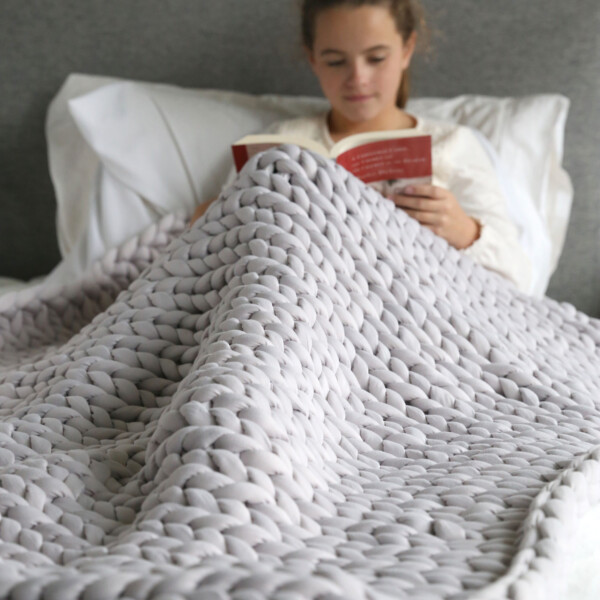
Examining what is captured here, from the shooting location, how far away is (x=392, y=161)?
1.08 meters

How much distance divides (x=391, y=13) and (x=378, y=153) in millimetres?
357

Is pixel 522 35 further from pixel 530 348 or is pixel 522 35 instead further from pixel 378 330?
pixel 378 330

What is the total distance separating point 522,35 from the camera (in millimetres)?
1499

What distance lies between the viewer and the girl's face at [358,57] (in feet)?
4.09

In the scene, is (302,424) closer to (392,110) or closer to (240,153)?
(240,153)

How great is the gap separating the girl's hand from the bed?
0.48ft

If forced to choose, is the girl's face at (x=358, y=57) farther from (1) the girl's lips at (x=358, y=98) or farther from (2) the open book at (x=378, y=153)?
(2) the open book at (x=378, y=153)

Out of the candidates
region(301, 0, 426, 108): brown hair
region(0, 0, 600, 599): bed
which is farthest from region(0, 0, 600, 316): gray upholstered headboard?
region(301, 0, 426, 108): brown hair

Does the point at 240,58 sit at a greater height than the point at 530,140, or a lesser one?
greater

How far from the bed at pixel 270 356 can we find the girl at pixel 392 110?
12 cm

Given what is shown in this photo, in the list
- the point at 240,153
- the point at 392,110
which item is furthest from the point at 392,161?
the point at 392,110

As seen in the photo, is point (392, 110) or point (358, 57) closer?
point (358, 57)

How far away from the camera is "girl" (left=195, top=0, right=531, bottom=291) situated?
1.24 m

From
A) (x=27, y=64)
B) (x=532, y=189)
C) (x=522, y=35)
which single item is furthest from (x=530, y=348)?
(x=27, y=64)
